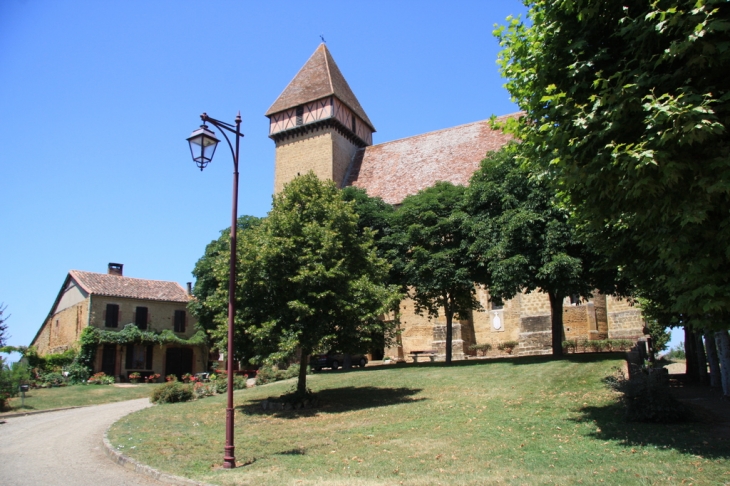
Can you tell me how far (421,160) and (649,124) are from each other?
104ft

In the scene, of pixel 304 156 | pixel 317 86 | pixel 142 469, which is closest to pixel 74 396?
pixel 142 469

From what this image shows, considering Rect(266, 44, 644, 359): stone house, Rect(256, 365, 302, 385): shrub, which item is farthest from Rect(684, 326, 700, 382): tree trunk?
Rect(256, 365, 302, 385): shrub

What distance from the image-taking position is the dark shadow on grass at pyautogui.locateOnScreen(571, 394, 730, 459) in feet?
24.8

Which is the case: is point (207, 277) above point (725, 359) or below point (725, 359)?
above

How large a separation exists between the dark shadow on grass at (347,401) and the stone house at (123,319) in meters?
19.8

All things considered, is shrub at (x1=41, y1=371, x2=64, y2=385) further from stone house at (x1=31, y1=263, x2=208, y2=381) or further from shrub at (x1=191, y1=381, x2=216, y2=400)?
shrub at (x1=191, y1=381, x2=216, y2=400)

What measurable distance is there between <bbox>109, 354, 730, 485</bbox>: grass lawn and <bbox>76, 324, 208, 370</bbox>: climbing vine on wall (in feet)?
57.7

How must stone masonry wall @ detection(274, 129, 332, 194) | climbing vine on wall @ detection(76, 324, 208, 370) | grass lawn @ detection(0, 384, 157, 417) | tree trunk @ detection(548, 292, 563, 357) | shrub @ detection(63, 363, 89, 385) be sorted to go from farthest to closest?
stone masonry wall @ detection(274, 129, 332, 194) → climbing vine on wall @ detection(76, 324, 208, 370) → shrub @ detection(63, 363, 89, 385) → tree trunk @ detection(548, 292, 563, 357) → grass lawn @ detection(0, 384, 157, 417)

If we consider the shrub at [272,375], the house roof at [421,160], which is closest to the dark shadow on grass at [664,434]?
the shrub at [272,375]

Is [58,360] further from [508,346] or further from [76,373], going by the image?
[508,346]

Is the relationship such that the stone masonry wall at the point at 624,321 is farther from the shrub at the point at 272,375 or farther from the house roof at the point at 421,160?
the shrub at the point at 272,375

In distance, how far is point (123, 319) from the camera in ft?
110

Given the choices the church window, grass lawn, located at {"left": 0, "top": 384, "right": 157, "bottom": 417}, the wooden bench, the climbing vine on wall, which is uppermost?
the church window

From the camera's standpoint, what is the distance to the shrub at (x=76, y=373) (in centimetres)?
2927
